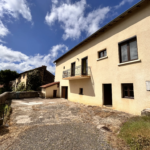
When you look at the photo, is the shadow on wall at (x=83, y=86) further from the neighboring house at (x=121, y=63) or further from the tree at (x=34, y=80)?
the tree at (x=34, y=80)

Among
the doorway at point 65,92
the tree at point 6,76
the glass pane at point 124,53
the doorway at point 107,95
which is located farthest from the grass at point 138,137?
the tree at point 6,76

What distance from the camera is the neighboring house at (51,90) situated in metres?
15.3

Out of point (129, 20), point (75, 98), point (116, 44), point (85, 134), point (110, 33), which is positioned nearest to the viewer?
point (85, 134)

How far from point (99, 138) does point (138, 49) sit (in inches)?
225

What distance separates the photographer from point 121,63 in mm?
6891

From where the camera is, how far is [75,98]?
11.9 m

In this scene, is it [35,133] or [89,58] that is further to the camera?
[89,58]

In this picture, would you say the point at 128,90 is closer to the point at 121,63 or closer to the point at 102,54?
the point at 121,63

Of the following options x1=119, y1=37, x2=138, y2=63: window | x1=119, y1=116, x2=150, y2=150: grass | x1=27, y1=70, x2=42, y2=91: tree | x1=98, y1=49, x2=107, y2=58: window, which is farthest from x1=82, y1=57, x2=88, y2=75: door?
x1=27, y1=70, x2=42, y2=91: tree

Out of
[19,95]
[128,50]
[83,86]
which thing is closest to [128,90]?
[128,50]

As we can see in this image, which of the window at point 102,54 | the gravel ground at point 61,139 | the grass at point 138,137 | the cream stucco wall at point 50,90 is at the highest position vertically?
the window at point 102,54

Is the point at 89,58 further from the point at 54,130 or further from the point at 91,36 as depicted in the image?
the point at 54,130

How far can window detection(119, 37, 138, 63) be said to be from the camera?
21.2 ft

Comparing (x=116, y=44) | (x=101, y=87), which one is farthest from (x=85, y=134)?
(x=116, y=44)
